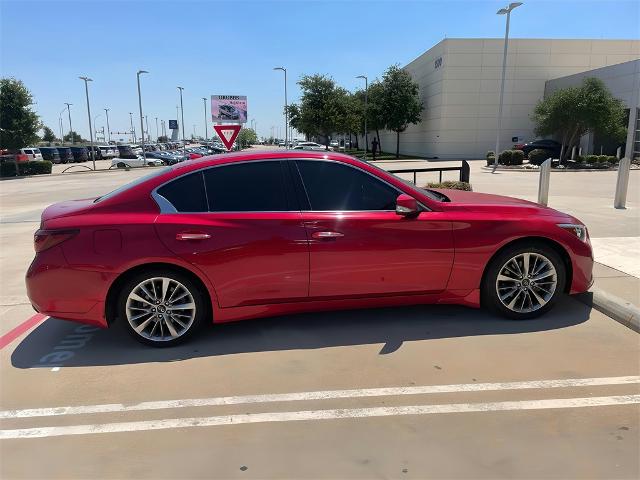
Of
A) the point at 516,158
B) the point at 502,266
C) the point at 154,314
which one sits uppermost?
the point at 516,158

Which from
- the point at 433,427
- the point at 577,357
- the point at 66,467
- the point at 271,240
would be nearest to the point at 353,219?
the point at 271,240

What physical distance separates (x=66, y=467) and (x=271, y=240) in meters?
2.10

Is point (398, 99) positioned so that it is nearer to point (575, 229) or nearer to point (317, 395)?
point (575, 229)

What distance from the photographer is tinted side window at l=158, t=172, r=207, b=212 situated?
4.10 m

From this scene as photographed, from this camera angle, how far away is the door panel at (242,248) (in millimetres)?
3959

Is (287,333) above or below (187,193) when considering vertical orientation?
below

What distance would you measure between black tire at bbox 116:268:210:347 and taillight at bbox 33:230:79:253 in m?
0.60

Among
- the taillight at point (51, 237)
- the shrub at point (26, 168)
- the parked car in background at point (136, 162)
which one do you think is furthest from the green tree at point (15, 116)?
the taillight at point (51, 237)

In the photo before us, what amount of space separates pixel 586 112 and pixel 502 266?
27.2m

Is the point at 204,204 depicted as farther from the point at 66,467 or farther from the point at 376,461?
the point at 376,461

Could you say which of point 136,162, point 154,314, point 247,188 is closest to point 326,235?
point 247,188

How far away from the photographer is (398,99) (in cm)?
4306

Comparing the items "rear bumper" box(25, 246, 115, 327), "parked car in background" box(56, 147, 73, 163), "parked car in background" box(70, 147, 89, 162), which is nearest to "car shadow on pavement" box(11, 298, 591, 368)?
"rear bumper" box(25, 246, 115, 327)

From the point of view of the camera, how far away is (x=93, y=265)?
3.91 metres
